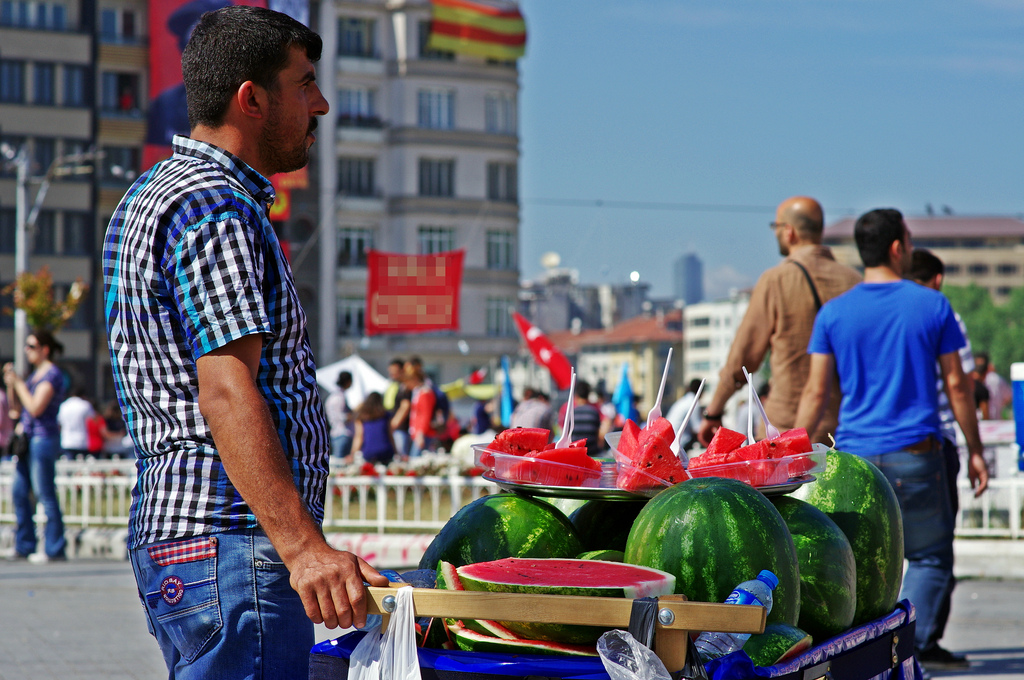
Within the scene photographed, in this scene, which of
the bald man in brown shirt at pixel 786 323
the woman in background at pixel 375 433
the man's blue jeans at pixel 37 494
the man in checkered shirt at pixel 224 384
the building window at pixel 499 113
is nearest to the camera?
the man in checkered shirt at pixel 224 384

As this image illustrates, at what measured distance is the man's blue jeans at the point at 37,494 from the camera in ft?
39.4

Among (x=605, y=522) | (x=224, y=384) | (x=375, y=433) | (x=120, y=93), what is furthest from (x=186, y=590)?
(x=120, y=93)

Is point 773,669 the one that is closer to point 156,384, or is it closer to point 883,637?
point 883,637

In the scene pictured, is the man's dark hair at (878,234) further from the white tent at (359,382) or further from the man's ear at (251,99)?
the white tent at (359,382)

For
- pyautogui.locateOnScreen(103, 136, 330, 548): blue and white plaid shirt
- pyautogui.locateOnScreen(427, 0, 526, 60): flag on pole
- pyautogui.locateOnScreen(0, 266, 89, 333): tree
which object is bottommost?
pyautogui.locateOnScreen(103, 136, 330, 548): blue and white plaid shirt

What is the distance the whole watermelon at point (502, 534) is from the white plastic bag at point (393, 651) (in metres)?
0.62

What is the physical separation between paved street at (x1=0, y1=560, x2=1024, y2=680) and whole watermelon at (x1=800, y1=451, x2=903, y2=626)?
2.79m

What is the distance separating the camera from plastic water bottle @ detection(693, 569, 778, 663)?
2.62 m

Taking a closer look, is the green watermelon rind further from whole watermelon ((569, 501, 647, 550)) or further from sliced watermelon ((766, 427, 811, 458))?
sliced watermelon ((766, 427, 811, 458))

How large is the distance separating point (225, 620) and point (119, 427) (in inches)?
1154

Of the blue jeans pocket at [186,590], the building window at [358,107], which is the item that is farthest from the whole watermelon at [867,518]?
the building window at [358,107]

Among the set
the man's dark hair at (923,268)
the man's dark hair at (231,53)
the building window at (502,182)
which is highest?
the building window at (502,182)

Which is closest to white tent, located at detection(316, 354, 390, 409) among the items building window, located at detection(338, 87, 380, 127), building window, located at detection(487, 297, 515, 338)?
building window, located at detection(487, 297, 515, 338)

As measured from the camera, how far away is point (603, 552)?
10.5 feet
